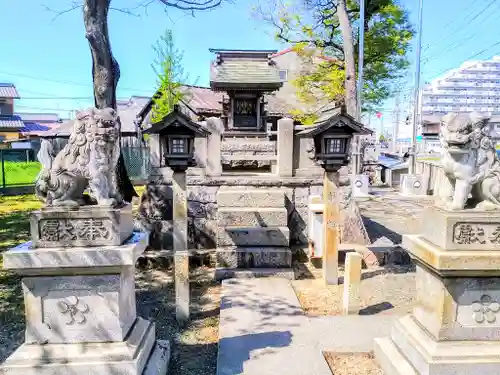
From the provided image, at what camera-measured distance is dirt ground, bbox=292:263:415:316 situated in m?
5.84

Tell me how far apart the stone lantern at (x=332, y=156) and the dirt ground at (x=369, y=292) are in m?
0.43

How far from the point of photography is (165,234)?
8.60 meters

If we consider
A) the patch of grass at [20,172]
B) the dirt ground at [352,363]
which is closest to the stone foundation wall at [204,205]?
the dirt ground at [352,363]

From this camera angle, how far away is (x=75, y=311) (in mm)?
3393

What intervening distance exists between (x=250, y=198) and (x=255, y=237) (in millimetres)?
1116

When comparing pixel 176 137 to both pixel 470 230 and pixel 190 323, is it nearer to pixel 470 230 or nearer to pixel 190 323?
pixel 190 323

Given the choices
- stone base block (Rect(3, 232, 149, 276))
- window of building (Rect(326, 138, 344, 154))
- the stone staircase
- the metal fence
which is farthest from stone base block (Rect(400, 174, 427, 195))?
stone base block (Rect(3, 232, 149, 276))

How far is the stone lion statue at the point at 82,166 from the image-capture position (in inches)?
136

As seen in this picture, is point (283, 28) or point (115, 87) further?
point (283, 28)

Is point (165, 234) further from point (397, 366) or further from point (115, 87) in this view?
point (397, 366)

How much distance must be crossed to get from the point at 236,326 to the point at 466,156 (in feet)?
11.9

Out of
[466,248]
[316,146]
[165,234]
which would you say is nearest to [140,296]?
[165,234]

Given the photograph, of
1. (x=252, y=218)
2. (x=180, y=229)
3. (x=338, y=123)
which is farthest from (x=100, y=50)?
(x=338, y=123)

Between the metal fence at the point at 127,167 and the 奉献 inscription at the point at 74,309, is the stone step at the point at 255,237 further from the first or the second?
the metal fence at the point at 127,167
